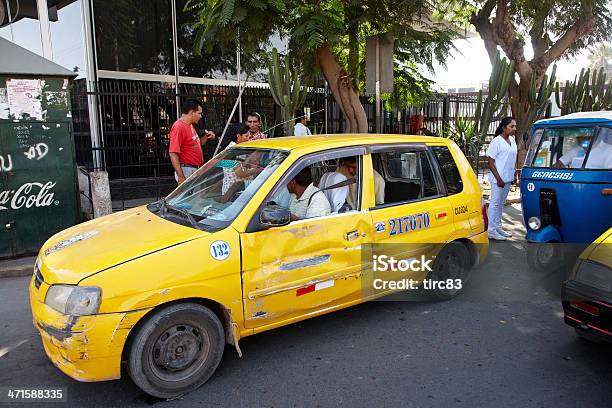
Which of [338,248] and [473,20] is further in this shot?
[473,20]

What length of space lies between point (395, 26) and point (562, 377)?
650cm

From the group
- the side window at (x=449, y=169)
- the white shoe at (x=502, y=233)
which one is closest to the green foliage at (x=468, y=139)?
the white shoe at (x=502, y=233)

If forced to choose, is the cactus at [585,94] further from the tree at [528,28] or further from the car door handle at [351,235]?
the car door handle at [351,235]

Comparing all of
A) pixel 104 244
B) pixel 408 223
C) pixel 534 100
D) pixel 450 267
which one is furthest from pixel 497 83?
pixel 104 244

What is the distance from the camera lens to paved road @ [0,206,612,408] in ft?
10.6

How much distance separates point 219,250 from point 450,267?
8.63ft

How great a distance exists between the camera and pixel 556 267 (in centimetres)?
577

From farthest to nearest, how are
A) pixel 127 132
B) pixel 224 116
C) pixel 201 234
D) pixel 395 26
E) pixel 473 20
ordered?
pixel 473 20
pixel 224 116
pixel 127 132
pixel 395 26
pixel 201 234

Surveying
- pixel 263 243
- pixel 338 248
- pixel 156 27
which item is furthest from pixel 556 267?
pixel 156 27

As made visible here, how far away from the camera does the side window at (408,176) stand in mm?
4549

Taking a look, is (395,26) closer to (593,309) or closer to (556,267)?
(556,267)

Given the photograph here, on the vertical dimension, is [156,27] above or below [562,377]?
above

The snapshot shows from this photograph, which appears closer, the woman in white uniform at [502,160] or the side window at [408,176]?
the side window at [408,176]

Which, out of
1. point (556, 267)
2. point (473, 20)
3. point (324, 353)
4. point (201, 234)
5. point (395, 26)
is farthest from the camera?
point (473, 20)
